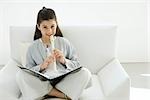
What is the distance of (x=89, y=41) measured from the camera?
2369mm

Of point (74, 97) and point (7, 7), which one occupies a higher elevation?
point (7, 7)

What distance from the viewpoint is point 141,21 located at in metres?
3.90

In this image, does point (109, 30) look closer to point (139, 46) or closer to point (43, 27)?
point (43, 27)

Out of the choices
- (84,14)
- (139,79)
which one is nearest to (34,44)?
(139,79)

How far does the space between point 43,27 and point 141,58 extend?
2058 millimetres

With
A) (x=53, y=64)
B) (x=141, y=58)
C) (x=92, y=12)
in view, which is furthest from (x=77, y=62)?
(x=141, y=58)

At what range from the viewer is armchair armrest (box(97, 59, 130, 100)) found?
6.25 ft

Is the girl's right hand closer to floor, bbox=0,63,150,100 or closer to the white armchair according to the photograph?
the white armchair

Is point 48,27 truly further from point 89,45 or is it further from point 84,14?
point 84,14

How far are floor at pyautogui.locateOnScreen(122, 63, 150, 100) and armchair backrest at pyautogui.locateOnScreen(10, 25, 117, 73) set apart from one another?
0.64 meters

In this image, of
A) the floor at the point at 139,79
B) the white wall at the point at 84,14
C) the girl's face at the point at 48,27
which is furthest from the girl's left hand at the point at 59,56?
the white wall at the point at 84,14

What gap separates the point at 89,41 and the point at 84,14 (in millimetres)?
1511

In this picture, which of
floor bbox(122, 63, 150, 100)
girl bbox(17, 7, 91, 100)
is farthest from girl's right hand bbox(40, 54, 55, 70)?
floor bbox(122, 63, 150, 100)

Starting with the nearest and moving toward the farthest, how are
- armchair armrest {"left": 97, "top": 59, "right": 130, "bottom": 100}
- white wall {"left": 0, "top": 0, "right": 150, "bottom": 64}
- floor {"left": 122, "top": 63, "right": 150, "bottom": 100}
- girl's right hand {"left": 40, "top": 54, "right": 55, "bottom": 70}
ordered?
1. armchair armrest {"left": 97, "top": 59, "right": 130, "bottom": 100}
2. girl's right hand {"left": 40, "top": 54, "right": 55, "bottom": 70}
3. floor {"left": 122, "top": 63, "right": 150, "bottom": 100}
4. white wall {"left": 0, "top": 0, "right": 150, "bottom": 64}
